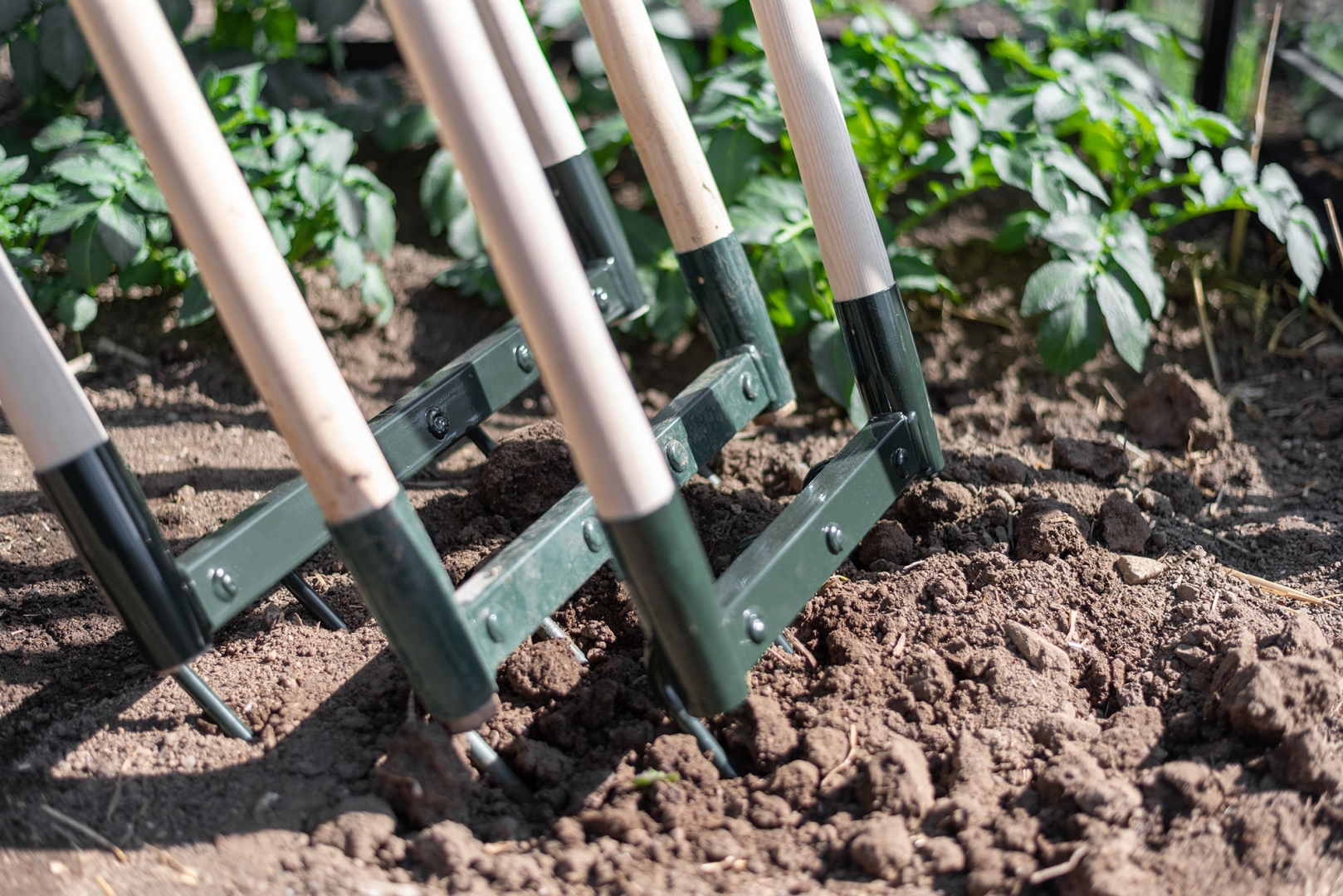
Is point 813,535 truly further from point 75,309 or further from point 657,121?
point 75,309

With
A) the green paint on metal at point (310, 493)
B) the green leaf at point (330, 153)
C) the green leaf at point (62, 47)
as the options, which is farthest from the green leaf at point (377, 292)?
the green leaf at point (62, 47)

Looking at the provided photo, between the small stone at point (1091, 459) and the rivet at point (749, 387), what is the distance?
582 mm

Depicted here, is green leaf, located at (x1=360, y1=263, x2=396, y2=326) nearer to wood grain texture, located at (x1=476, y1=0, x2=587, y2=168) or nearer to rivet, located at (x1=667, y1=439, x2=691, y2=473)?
wood grain texture, located at (x1=476, y1=0, x2=587, y2=168)

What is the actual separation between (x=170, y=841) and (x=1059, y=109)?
1.89 metres

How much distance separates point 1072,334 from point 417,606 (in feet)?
4.51

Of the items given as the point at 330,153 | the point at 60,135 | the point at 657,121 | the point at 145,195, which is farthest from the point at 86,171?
the point at 657,121

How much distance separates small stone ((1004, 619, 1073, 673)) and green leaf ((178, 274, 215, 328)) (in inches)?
60.3

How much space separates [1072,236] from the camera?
1.96 m

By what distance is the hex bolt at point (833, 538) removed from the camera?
4.42 ft

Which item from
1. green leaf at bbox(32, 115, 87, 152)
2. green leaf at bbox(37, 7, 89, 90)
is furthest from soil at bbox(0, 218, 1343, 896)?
green leaf at bbox(37, 7, 89, 90)

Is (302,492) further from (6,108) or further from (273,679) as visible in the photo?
(6,108)

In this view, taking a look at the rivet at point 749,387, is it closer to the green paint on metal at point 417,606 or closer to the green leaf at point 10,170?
the green paint on metal at point 417,606

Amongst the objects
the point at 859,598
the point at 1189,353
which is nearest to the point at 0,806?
the point at 859,598

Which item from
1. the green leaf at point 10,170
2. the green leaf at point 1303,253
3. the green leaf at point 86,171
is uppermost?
the green leaf at point 10,170
